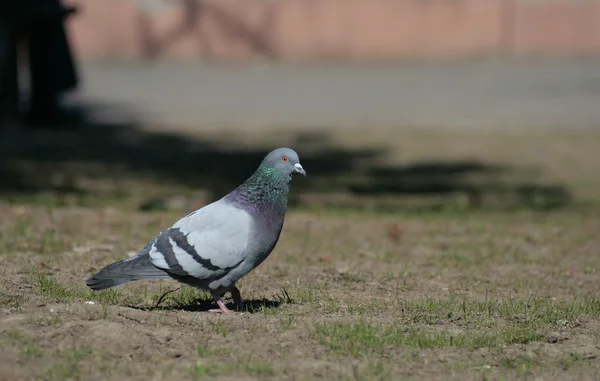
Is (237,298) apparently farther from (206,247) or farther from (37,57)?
(37,57)

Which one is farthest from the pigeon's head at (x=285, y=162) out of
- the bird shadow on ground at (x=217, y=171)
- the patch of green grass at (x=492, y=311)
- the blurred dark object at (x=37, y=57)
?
the blurred dark object at (x=37, y=57)

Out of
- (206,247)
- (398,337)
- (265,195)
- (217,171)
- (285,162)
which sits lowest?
(217,171)

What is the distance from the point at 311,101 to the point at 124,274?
57.0ft

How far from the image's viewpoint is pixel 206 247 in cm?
588

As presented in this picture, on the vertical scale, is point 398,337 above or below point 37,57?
below

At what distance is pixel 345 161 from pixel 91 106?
28.1 feet

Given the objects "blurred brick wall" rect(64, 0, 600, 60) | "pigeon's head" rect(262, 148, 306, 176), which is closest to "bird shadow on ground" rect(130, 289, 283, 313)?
"pigeon's head" rect(262, 148, 306, 176)

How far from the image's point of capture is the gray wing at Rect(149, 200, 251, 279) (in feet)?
19.2

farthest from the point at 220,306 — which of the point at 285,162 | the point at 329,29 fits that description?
the point at 329,29

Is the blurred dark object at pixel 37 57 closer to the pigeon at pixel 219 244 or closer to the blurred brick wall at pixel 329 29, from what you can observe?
the pigeon at pixel 219 244

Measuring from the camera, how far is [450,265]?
27.2 ft

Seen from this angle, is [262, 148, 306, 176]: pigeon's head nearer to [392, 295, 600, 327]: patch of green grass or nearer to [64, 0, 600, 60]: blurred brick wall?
[392, 295, 600, 327]: patch of green grass

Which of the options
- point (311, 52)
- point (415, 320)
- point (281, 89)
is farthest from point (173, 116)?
point (415, 320)

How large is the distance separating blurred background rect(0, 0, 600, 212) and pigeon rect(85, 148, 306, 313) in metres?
4.69
